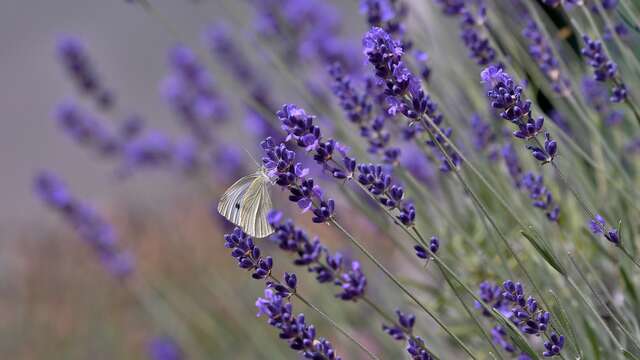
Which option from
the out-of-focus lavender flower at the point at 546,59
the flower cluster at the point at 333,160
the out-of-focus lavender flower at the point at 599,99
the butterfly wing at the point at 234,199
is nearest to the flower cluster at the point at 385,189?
the flower cluster at the point at 333,160

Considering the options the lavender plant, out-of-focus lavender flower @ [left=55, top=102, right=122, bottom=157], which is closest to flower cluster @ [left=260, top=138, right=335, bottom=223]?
the lavender plant

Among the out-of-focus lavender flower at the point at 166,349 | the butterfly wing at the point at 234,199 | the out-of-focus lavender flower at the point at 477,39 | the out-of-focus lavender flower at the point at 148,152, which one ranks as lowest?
the butterfly wing at the point at 234,199

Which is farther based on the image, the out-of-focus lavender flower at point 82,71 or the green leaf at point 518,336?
the out-of-focus lavender flower at point 82,71

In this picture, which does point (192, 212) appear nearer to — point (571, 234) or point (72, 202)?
point (72, 202)

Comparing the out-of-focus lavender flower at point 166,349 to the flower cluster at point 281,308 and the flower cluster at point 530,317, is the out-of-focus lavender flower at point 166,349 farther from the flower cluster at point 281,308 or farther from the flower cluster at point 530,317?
the flower cluster at point 530,317

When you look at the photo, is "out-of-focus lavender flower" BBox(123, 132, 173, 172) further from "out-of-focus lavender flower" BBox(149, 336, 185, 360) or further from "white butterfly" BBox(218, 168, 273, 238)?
"white butterfly" BBox(218, 168, 273, 238)

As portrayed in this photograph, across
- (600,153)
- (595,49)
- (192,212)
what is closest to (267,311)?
(595,49)

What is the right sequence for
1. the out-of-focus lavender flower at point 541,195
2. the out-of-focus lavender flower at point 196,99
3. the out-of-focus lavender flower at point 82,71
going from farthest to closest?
1. the out-of-focus lavender flower at point 196,99
2. the out-of-focus lavender flower at point 82,71
3. the out-of-focus lavender flower at point 541,195
